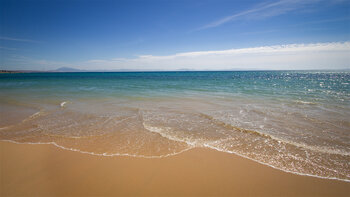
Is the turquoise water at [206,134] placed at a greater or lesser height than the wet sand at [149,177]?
greater

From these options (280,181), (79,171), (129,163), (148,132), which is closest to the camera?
(280,181)

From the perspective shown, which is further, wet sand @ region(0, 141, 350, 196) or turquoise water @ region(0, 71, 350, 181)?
turquoise water @ region(0, 71, 350, 181)

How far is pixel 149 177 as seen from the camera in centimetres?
335

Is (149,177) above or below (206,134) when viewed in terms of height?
below

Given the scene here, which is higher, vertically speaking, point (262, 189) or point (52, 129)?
point (52, 129)

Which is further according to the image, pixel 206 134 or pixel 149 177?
pixel 206 134

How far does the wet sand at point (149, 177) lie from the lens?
299 cm

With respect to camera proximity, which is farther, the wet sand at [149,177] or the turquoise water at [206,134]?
the turquoise water at [206,134]

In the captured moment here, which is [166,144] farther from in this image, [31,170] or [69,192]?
[31,170]

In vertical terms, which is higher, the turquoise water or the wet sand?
the turquoise water

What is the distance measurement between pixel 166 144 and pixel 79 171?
7.67 feet

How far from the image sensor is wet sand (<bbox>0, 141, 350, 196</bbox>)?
2992 millimetres

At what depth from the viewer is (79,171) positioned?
348 cm

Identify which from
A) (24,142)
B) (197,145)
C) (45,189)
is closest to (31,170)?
(45,189)
